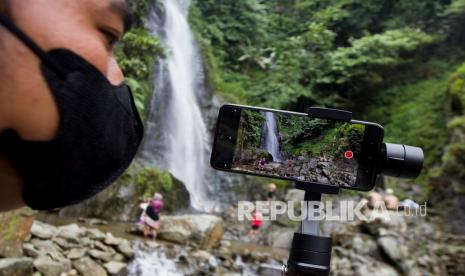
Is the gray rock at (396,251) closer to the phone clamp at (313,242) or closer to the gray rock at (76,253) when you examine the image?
the gray rock at (76,253)

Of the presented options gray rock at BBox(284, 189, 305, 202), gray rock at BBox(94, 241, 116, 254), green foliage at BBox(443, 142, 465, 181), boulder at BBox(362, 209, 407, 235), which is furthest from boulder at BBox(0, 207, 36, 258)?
green foliage at BBox(443, 142, 465, 181)

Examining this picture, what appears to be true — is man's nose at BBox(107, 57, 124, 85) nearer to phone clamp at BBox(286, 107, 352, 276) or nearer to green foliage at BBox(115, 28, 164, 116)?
phone clamp at BBox(286, 107, 352, 276)

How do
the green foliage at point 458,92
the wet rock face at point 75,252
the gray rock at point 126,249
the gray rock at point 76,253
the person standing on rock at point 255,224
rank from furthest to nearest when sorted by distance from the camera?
the green foliage at point 458,92 → the person standing on rock at point 255,224 → the gray rock at point 126,249 → the gray rock at point 76,253 → the wet rock face at point 75,252

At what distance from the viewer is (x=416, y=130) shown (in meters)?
11.1

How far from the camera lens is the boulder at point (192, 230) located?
681cm

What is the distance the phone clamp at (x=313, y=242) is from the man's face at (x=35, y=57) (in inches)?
21.4

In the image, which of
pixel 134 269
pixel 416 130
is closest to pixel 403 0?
pixel 416 130

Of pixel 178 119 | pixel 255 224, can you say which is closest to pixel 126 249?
pixel 255 224

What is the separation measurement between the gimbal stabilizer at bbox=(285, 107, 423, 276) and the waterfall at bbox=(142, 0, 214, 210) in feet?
29.9

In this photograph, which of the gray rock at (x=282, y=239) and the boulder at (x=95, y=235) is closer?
the boulder at (x=95, y=235)

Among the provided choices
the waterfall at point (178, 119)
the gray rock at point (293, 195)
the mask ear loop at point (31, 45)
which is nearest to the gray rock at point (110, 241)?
the waterfall at point (178, 119)

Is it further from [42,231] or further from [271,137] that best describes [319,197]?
[42,231]

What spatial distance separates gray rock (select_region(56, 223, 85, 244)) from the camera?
5.28 m

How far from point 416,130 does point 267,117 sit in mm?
11214
